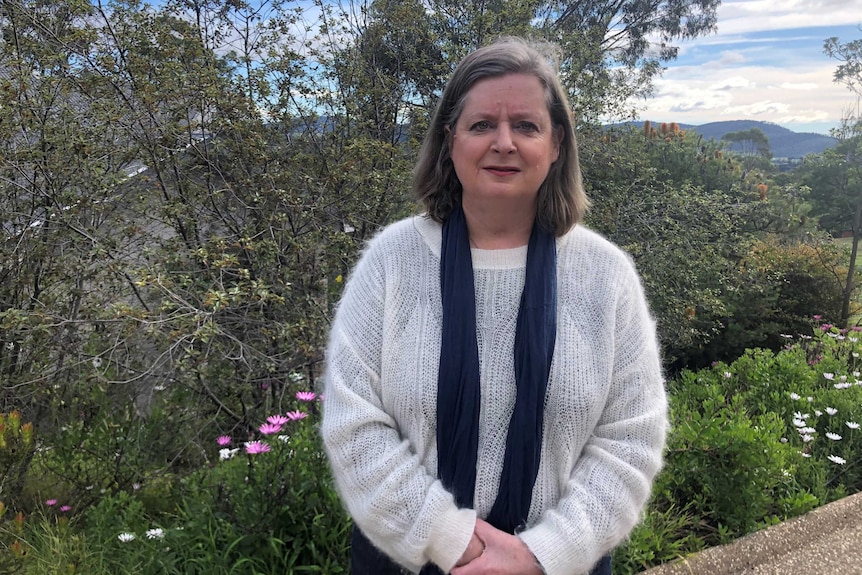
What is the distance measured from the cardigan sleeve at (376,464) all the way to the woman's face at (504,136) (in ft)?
1.24

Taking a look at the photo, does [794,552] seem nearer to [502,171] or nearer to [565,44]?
[502,171]

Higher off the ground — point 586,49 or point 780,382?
point 586,49

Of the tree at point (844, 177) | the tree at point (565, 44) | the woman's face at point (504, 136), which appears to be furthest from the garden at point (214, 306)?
the tree at point (844, 177)

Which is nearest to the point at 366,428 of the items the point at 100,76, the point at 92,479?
the point at 92,479

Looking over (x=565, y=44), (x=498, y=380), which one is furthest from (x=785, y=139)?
(x=498, y=380)

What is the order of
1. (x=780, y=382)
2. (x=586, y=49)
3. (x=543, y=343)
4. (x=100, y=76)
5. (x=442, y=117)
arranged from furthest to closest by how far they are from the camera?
(x=586, y=49)
(x=780, y=382)
(x=100, y=76)
(x=442, y=117)
(x=543, y=343)

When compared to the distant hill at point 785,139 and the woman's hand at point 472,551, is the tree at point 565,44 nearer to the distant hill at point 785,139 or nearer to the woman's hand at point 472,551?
the distant hill at point 785,139

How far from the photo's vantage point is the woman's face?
56.9 inches

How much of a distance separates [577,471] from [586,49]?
190 inches

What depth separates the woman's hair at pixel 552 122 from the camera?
148 centimetres

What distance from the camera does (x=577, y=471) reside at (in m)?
1.45

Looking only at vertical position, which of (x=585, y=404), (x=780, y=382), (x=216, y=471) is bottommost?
(x=780, y=382)

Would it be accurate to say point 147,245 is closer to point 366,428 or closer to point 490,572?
point 366,428

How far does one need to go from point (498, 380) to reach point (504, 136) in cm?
60
